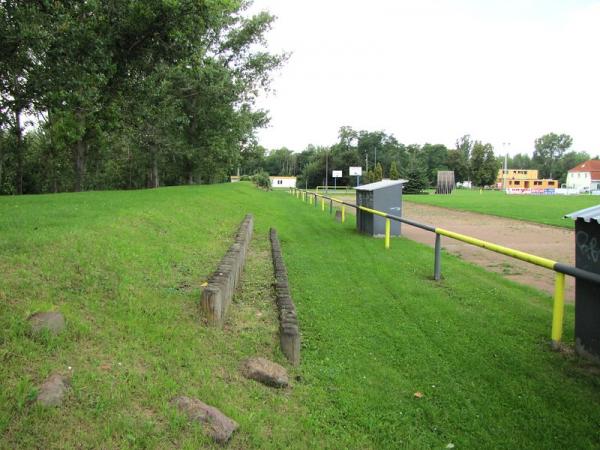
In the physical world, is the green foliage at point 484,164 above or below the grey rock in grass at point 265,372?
above

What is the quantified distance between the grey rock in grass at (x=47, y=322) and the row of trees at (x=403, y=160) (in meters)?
57.6

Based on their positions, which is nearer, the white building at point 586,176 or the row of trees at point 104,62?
the row of trees at point 104,62

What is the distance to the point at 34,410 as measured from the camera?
2471mm

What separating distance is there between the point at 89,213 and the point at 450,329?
696 centimetres

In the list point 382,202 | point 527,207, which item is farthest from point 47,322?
point 527,207

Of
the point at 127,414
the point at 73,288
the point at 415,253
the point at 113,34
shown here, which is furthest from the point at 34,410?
the point at 113,34

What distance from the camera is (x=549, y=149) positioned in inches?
5443

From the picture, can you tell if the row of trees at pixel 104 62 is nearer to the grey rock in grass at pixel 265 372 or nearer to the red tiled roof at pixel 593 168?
the grey rock in grass at pixel 265 372

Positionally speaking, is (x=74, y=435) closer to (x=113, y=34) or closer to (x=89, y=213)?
(x=89, y=213)

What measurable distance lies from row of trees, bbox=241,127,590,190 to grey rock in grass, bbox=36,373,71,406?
58.2 meters

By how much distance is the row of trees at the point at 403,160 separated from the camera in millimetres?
89562

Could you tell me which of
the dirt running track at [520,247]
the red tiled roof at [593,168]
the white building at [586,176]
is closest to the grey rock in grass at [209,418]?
A: the dirt running track at [520,247]

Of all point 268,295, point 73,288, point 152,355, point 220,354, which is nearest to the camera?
point 152,355

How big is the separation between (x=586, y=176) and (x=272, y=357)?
358ft
